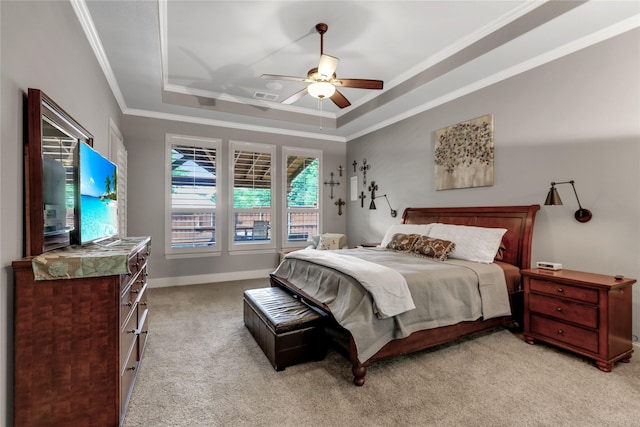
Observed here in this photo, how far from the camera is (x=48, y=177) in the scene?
1.69 metres

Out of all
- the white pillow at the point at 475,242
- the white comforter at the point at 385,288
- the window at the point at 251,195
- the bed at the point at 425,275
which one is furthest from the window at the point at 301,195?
A: the white comforter at the point at 385,288

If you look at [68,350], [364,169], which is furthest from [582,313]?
[364,169]

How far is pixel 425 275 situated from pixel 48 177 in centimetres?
262

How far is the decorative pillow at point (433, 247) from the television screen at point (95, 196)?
306 cm

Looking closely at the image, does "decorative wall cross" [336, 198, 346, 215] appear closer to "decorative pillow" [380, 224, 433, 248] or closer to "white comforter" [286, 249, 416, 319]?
"decorative pillow" [380, 224, 433, 248]

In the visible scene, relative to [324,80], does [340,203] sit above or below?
below

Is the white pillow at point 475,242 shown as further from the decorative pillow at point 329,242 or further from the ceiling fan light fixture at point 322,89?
the decorative pillow at point 329,242

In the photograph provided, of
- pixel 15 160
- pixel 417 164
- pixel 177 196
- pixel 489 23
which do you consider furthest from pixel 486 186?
pixel 177 196

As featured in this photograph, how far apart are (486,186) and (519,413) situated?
255 cm

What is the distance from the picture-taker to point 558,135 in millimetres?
3041

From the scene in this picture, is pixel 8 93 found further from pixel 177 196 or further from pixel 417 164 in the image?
pixel 417 164

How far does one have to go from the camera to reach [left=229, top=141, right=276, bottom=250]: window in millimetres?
5350

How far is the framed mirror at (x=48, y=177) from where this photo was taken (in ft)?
5.15

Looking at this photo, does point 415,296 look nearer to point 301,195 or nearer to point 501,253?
point 501,253
